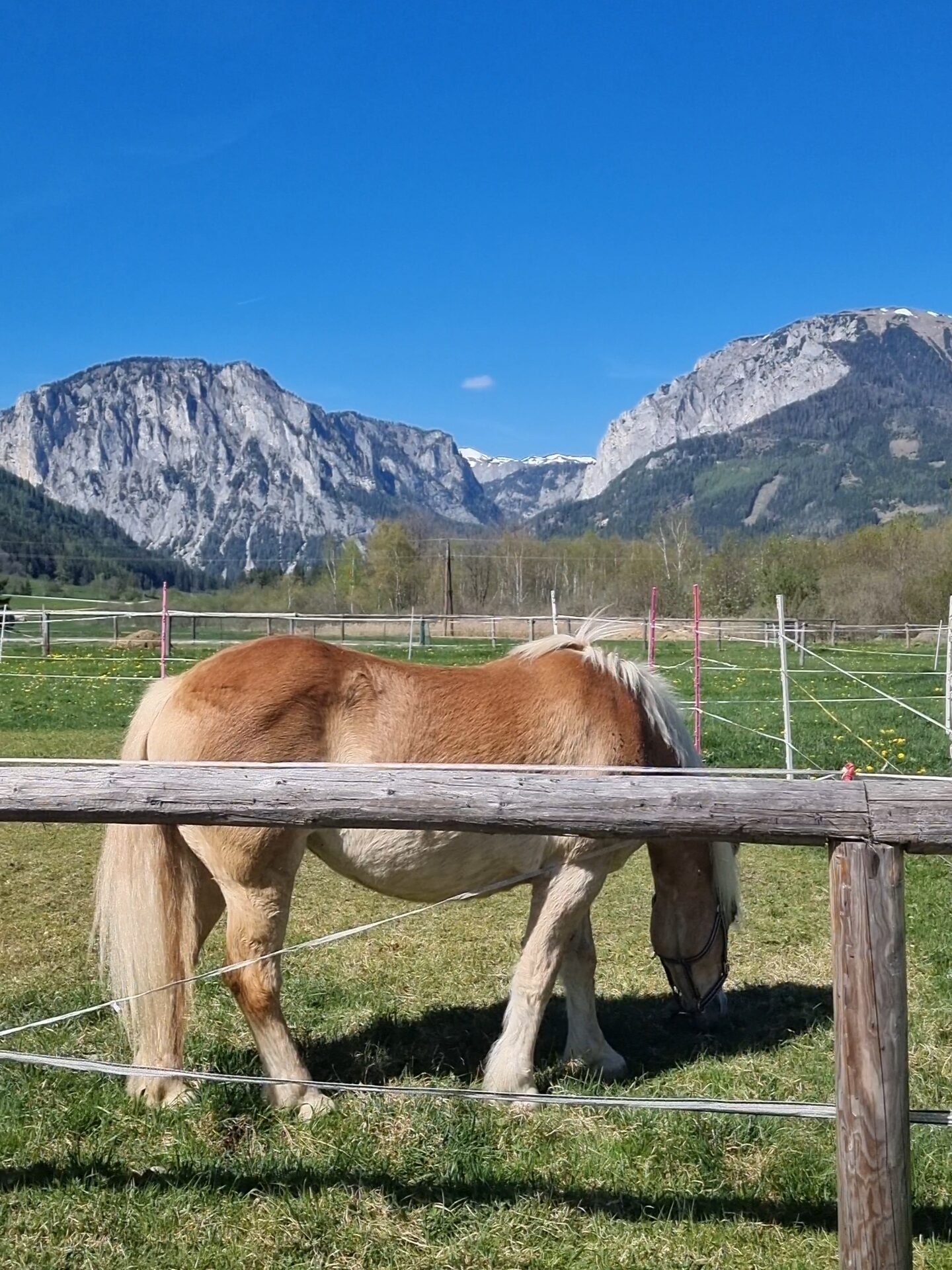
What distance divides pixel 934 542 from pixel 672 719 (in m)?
60.7

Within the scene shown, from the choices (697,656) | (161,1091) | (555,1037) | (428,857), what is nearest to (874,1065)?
(428,857)

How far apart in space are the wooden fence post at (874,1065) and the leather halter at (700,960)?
205 cm

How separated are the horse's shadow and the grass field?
15 mm

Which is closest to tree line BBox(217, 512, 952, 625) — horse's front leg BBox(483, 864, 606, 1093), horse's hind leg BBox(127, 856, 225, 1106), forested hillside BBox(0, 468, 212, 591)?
forested hillside BBox(0, 468, 212, 591)

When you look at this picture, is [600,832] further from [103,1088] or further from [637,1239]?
[103,1088]

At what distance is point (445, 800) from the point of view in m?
2.59

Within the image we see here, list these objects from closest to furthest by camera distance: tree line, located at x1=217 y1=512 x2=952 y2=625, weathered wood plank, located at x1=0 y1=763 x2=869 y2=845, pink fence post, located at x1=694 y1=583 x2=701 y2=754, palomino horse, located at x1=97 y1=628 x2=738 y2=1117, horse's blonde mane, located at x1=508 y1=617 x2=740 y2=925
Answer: weathered wood plank, located at x1=0 y1=763 x2=869 y2=845
palomino horse, located at x1=97 y1=628 x2=738 y2=1117
horse's blonde mane, located at x1=508 y1=617 x2=740 y2=925
pink fence post, located at x1=694 y1=583 x2=701 y2=754
tree line, located at x1=217 y1=512 x2=952 y2=625

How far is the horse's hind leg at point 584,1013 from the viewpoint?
4285 mm

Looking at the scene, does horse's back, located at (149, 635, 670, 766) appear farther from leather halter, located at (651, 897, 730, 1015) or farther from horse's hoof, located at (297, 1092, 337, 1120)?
horse's hoof, located at (297, 1092, 337, 1120)

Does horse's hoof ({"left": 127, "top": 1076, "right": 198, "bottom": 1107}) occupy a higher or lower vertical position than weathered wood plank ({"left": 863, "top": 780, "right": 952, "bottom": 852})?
lower

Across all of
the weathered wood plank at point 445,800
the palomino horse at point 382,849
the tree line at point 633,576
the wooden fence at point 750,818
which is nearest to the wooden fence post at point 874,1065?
the wooden fence at point 750,818

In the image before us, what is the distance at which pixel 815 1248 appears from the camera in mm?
2887

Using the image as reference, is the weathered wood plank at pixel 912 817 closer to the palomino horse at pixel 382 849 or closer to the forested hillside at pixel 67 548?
the palomino horse at pixel 382 849

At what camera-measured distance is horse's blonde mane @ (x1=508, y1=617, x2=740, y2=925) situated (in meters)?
4.39
